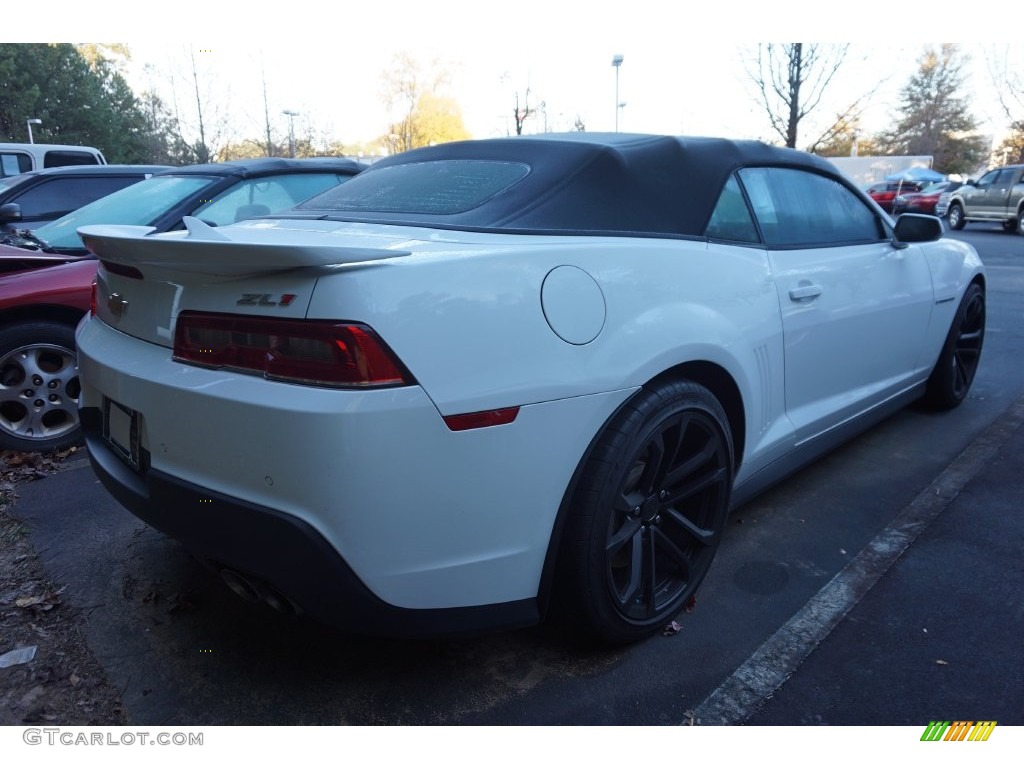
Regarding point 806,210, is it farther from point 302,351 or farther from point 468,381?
point 302,351

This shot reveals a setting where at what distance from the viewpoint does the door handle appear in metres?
2.84

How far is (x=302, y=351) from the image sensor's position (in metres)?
1.67

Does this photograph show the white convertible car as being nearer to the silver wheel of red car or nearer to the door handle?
the door handle

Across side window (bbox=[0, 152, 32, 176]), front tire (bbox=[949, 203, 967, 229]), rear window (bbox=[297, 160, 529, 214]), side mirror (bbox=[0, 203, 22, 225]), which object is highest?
side window (bbox=[0, 152, 32, 176])

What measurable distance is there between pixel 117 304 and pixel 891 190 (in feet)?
95.5

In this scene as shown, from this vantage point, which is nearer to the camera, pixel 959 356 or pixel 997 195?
pixel 959 356

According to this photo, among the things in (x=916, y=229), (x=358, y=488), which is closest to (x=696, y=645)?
(x=358, y=488)

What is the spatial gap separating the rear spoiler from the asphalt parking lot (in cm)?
119

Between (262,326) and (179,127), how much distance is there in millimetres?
30022

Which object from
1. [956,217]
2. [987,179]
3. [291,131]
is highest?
[291,131]

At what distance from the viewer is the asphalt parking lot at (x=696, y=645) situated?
2.04 metres

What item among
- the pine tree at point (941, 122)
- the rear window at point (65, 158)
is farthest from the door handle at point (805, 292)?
the pine tree at point (941, 122)

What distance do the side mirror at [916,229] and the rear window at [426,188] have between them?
2299 millimetres

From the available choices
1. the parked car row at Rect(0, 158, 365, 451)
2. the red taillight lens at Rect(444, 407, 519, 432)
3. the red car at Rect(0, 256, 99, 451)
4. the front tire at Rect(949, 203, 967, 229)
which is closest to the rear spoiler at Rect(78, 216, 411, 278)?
the red taillight lens at Rect(444, 407, 519, 432)
